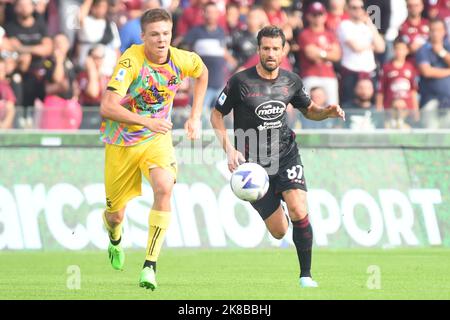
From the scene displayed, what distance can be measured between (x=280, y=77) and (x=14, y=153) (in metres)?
5.87

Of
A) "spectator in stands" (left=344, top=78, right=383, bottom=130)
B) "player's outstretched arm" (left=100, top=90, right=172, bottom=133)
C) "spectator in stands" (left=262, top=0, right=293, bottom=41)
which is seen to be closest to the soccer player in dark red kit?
"player's outstretched arm" (left=100, top=90, right=172, bottom=133)

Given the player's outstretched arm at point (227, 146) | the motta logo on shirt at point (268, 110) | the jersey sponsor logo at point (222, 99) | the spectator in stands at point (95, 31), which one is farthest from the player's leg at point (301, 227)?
the spectator in stands at point (95, 31)

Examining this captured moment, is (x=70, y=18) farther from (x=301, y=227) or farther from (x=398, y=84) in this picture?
(x=301, y=227)

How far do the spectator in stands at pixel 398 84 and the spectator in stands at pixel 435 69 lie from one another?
17cm

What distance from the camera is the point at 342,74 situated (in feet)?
63.6

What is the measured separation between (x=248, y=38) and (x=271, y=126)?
716cm

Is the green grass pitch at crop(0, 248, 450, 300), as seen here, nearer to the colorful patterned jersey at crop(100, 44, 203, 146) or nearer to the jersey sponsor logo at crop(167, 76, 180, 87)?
the colorful patterned jersey at crop(100, 44, 203, 146)

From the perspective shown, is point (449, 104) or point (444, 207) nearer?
point (444, 207)

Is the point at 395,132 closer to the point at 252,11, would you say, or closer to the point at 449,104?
the point at 449,104

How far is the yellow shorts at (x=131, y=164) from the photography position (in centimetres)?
1187

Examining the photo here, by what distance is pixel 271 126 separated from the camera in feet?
40.8
